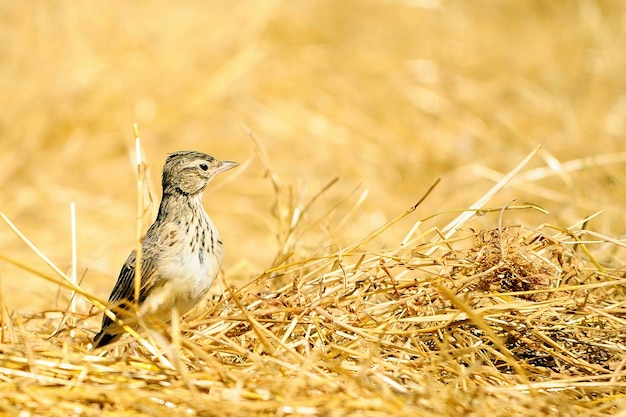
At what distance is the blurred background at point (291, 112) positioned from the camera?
7.61 m

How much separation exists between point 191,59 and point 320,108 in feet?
5.64

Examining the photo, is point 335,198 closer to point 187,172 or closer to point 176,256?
point 187,172

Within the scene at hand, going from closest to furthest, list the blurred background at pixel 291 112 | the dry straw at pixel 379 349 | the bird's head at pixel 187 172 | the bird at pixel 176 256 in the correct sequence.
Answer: the dry straw at pixel 379 349
the bird at pixel 176 256
the bird's head at pixel 187 172
the blurred background at pixel 291 112

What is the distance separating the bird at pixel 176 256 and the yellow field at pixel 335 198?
0.46 ft

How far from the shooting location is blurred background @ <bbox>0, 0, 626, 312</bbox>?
25.0 feet

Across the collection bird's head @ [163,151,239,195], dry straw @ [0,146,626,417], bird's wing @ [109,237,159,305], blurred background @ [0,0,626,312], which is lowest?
dry straw @ [0,146,626,417]

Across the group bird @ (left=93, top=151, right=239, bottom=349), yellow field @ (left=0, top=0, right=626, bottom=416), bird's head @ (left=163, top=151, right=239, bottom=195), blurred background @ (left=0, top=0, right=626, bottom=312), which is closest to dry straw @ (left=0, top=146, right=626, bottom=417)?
yellow field @ (left=0, top=0, right=626, bottom=416)

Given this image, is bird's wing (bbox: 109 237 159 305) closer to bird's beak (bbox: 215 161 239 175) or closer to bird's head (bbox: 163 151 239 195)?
bird's head (bbox: 163 151 239 195)

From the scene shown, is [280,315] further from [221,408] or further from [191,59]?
[191,59]

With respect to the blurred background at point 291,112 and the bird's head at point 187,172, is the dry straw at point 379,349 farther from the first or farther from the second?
the blurred background at point 291,112

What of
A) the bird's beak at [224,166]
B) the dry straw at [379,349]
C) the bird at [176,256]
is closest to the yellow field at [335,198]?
the dry straw at [379,349]

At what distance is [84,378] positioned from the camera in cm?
343

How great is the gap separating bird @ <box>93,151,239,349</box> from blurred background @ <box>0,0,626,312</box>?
1.85 meters

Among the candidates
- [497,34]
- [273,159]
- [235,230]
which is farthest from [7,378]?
[497,34]
